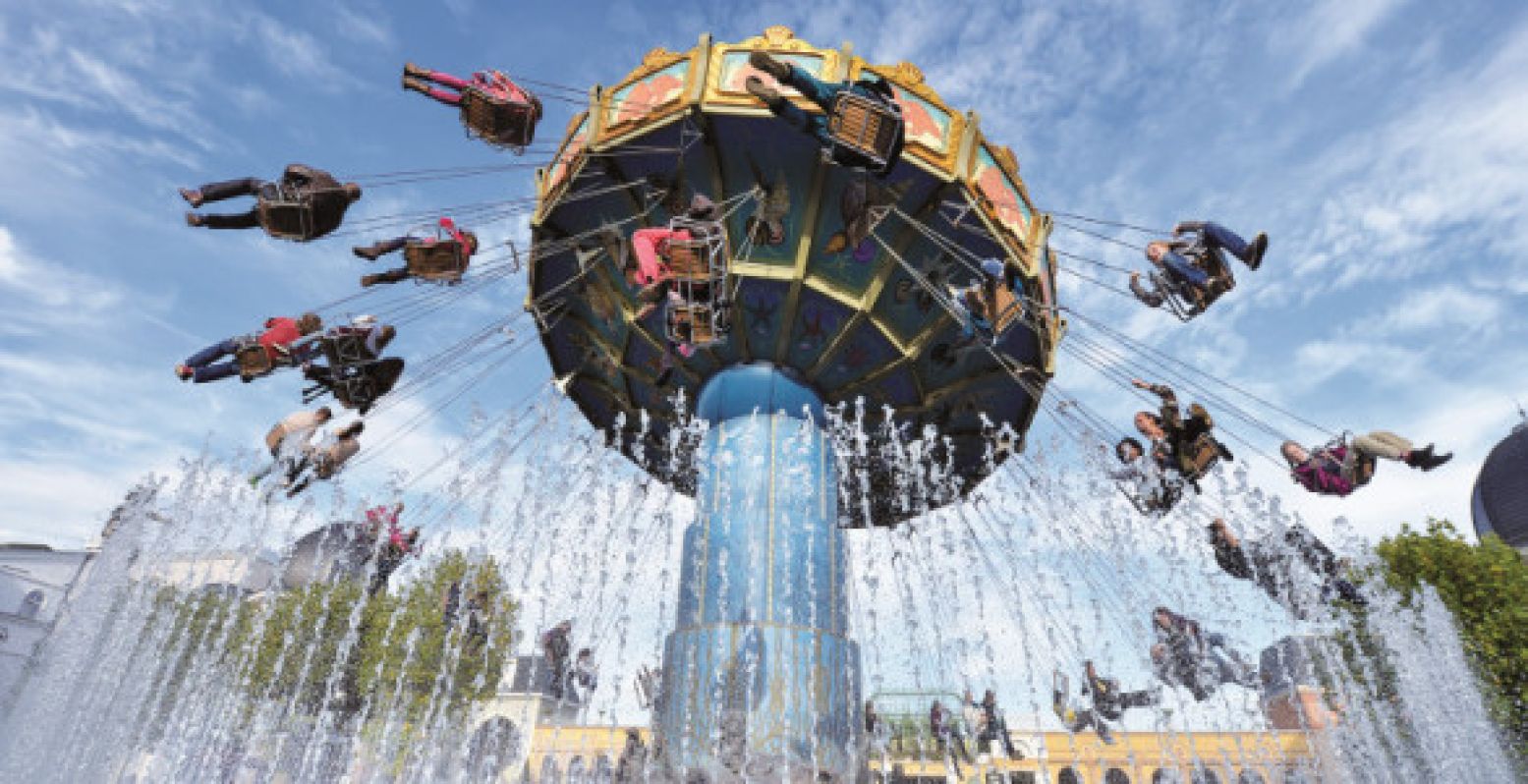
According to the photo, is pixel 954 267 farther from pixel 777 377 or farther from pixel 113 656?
pixel 113 656

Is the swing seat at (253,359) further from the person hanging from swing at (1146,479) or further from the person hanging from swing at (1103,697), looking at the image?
the person hanging from swing at (1103,697)

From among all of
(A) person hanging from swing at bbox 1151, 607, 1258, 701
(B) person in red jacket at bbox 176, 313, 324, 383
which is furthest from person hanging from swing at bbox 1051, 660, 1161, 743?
(B) person in red jacket at bbox 176, 313, 324, 383

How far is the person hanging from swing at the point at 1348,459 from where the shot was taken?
30.9 ft

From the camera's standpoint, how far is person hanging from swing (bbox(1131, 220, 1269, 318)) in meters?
10.0

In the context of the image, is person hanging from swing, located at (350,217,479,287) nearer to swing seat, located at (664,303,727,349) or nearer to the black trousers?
the black trousers

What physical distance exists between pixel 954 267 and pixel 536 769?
38.6m

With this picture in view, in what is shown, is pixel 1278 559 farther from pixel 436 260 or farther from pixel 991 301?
pixel 436 260

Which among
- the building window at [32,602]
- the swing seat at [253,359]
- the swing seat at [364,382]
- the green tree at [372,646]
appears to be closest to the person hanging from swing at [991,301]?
the swing seat at [364,382]

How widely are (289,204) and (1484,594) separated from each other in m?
22.9

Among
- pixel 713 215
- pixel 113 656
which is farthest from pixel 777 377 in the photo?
pixel 113 656

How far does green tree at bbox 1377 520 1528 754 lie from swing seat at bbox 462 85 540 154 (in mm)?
19659

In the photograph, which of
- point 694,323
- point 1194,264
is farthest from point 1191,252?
point 694,323

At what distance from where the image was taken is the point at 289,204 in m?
9.16

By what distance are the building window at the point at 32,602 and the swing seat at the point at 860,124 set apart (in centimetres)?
4722
